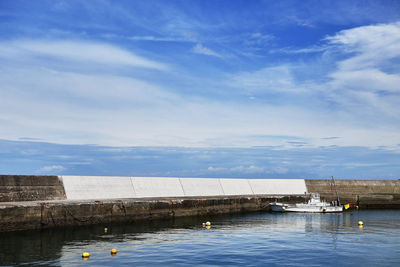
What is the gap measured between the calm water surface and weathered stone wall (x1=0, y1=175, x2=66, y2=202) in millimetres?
3819

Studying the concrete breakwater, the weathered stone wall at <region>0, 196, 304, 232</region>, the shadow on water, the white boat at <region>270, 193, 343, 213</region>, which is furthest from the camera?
the white boat at <region>270, 193, 343, 213</region>

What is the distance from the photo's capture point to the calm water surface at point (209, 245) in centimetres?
1736

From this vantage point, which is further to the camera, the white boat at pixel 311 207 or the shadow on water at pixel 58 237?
the white boat at pixel 311 207

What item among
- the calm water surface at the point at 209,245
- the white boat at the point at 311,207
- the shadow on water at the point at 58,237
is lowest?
the calm water surface at the point at 209,245

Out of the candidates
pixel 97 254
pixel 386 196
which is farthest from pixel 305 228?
pixel 386 196

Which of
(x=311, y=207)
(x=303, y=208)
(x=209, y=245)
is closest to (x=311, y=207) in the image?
(x=311, y=207)

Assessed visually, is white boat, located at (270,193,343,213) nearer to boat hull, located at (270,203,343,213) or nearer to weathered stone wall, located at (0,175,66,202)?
boat hull, located at (270,203,343,213)

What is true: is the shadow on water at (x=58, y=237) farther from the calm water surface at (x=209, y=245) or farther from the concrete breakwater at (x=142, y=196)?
the concrete breakwater at (x=142, y=196)

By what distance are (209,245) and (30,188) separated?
526 inches

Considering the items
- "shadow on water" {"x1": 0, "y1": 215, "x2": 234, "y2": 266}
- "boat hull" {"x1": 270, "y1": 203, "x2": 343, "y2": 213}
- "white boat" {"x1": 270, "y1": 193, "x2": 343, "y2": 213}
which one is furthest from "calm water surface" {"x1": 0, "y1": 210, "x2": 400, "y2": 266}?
"white boat" {"x1": 270, "y1": 193, "x2": 343, "y2": 213}

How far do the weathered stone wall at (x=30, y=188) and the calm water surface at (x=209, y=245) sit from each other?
382 cm

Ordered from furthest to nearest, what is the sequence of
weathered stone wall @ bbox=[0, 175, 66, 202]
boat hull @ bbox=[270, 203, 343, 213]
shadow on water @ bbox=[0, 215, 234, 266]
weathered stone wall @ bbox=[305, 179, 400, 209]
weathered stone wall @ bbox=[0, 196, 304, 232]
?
weathered stone wall @ bbox=[305, 179, 400, 209] < boat hull @ bbox=[270, 203, 343, 213] < weathered stone wall @ bbox=[0, 175, 66, 202] < weathered stone wall @ bbox=[0, 196, 304, 232] < shadow on water @ bbox=[0, 215, 234, 266]

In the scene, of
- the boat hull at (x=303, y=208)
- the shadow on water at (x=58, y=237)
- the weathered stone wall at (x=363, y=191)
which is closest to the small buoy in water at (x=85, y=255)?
the shadow on water at (x=58, y=237)

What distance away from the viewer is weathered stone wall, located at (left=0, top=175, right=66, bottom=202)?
2573 cm
